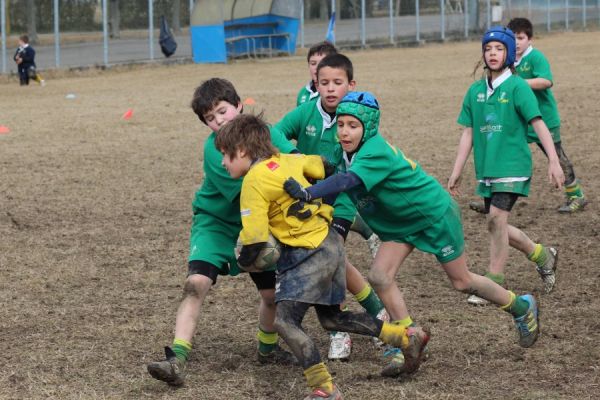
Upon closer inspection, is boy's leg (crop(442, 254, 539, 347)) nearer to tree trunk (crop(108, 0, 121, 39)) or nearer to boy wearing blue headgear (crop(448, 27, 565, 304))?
boy wearing blue headgear (crop(448, 27, 565, 304))

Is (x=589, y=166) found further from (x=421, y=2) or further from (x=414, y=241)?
(x=421, y=2)

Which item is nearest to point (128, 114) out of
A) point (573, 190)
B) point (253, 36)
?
point (573, 190)

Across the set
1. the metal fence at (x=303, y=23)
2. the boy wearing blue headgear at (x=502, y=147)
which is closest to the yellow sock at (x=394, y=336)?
the boy wearing blue headgear at (x=502, y=147)

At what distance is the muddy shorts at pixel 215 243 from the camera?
5613 mm

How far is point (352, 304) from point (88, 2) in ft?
99.2

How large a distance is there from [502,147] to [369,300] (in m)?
1.77

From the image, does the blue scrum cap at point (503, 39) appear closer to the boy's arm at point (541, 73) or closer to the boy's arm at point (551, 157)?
the boy's arm at point (551, 157)

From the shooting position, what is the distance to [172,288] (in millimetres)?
7383

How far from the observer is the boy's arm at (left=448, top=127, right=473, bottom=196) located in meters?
6.99

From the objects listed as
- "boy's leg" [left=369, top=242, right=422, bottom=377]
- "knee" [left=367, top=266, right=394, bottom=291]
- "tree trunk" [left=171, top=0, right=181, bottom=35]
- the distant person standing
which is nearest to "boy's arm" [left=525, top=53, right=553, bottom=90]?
"boy's leg" [left=369, top=242, right=422, bottom=377]

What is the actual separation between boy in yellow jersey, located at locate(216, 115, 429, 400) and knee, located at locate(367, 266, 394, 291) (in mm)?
416

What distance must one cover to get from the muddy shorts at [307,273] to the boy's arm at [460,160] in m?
2.13

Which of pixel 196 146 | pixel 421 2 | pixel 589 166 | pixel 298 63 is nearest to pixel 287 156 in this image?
pixel 589 166

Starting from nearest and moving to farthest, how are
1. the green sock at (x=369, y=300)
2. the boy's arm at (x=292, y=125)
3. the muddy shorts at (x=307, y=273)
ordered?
the muddy shorts at (x=307, y=273), the green sock at (x=369, y=300), the boy's arm at (x=292, y=125)
